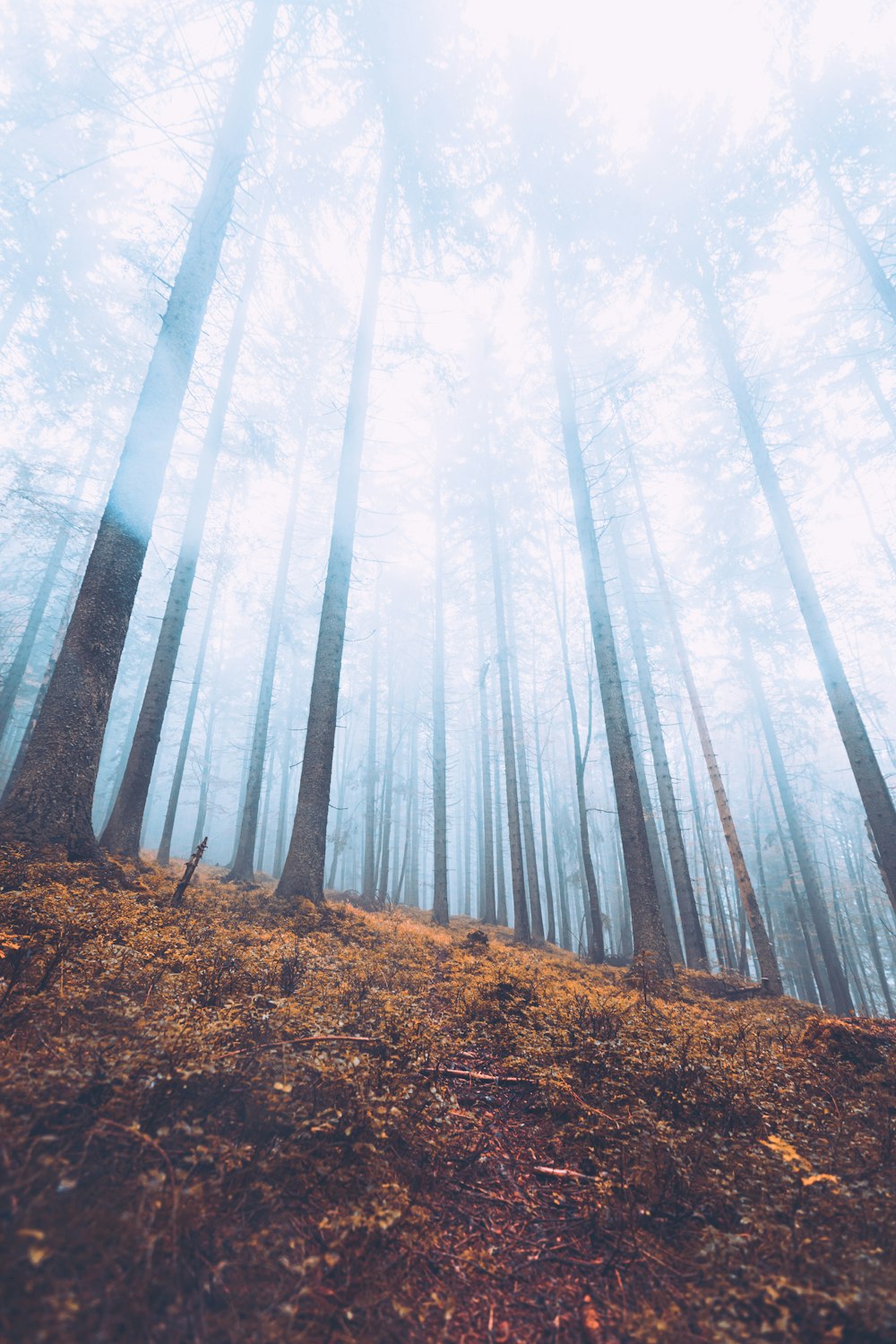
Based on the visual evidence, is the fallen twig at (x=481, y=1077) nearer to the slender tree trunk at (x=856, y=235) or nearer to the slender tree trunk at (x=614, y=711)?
the slender tree trunk at (x=614, y=711)

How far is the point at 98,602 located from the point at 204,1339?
239 inches

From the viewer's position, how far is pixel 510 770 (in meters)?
14.1

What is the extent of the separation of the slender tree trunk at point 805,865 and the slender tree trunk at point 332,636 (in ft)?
55.9

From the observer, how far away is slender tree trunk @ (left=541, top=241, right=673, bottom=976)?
7840 mm

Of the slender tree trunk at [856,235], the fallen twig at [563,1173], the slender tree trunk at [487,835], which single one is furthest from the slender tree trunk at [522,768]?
the fallen twig at [563,1173]

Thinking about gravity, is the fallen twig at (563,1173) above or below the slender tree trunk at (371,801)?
below

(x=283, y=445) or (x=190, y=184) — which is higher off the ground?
(x=283, y=445)

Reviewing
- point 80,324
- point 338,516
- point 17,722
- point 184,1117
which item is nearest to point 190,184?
point 338,516

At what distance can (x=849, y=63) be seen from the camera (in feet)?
34.5

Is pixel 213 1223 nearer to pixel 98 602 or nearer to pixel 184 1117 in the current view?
pixel 184 1117

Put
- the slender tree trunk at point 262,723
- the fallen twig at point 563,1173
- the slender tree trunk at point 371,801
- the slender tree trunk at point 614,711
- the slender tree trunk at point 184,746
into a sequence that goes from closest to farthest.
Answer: the fallen twig at point 563,1173, the slender tree trunk at point 614,711, the slender tree trunk at point 262,723, the slender tree trunk at point 184,746, the slender tree trunk at point 371,801

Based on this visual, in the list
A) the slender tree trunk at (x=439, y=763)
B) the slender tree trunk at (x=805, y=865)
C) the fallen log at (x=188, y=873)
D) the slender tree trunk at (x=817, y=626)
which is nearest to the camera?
the fallen log at (x=188, y=873)

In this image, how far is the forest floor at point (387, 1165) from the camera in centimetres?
158

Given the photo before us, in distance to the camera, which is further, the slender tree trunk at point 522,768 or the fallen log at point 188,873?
the slender tree trunk at point 522,768
